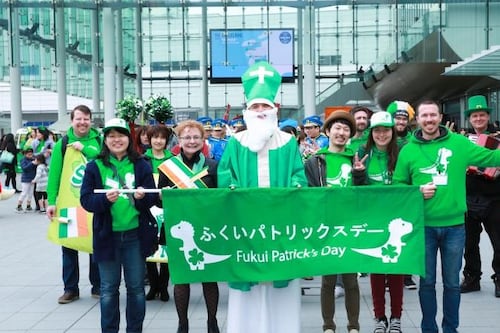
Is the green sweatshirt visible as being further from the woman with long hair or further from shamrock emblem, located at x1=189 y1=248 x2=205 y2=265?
the woman with long hair

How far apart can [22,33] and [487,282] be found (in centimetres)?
3166

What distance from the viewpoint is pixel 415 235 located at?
4.40m

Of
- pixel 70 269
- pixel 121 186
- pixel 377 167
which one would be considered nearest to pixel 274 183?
pixel 121 186

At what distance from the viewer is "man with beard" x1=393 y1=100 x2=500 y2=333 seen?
457cm

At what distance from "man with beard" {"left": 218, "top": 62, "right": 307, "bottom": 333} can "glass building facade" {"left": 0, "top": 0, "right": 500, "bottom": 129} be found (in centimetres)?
2049

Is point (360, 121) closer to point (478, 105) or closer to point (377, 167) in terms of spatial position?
point (478, 105)

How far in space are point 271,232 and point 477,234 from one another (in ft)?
10.9

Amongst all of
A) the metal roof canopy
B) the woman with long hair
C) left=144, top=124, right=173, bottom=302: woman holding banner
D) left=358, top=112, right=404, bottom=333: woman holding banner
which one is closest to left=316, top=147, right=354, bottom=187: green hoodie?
left=358, top=112, right=404, bottom=333: woman holding banner

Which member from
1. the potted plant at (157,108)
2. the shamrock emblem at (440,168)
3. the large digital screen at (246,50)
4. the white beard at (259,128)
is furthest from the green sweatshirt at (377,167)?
the large digital screen at (246,50)

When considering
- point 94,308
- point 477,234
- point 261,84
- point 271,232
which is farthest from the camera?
point 477,234

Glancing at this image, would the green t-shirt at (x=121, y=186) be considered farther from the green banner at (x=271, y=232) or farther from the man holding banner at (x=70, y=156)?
the man holding banner at (x=70, y=156)

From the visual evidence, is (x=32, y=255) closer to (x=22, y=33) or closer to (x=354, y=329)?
(x=354, y=329)

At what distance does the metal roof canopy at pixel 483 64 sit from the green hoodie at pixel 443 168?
600 centimetres

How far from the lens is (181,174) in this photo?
16.1 feet
